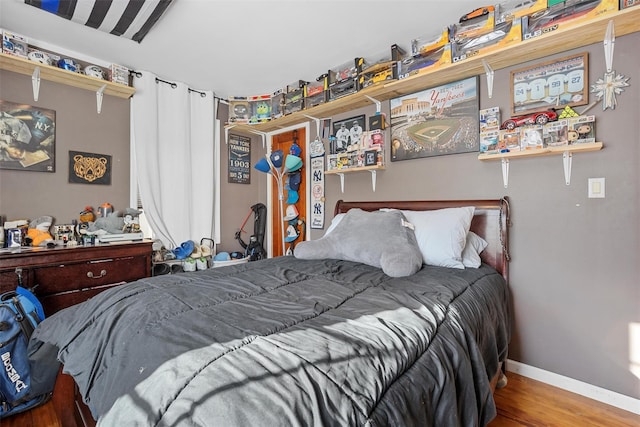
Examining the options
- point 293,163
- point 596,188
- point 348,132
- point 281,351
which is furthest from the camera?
point 293,163

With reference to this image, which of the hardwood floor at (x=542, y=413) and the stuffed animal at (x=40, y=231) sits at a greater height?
the stuffed animal at (x=40, y=231)

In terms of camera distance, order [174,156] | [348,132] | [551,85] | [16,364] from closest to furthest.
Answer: [16,364] → [551,85] → [348,132] → [174,156]

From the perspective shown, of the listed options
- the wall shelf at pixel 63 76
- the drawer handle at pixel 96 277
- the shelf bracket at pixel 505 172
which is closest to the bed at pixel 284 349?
the shelf bracket at pixel 505 172

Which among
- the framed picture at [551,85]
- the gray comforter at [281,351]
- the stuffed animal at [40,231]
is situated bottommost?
the gray comforter at [281,351]

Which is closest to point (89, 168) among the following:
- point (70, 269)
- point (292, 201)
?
point (70, 269)

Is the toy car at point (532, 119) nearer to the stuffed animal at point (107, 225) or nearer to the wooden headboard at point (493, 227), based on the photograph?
the wooden headboard at point (493, 227)

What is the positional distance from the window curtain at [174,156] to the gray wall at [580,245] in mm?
2613

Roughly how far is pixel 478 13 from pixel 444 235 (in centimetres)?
144

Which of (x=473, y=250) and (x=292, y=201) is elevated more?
(x=292, y=201)

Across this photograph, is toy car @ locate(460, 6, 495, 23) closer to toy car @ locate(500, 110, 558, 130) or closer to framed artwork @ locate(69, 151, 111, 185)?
toy car @ locate(500, 110, 558, 130)

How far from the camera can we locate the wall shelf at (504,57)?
152 centimetres

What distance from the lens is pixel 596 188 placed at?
1689 millimetres

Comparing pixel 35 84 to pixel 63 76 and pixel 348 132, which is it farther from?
pixel 348 132

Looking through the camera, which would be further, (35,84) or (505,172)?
(35,84)
